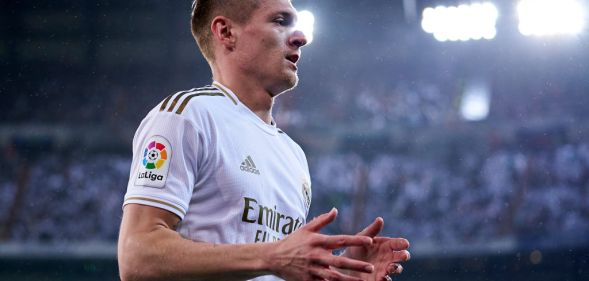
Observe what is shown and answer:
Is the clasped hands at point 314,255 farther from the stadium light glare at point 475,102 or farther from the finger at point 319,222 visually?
the stadium light glare at point 475,102

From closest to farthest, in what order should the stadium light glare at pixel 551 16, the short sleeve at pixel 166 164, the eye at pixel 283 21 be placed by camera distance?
the short sleeve at pixel 166 164, the eye at pixel 283 21, the stadium light glare at pixel 551 16

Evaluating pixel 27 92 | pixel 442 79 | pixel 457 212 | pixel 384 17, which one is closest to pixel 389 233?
pixel 457 212

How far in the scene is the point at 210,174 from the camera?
199 cm

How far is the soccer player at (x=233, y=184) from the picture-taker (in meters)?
1.61

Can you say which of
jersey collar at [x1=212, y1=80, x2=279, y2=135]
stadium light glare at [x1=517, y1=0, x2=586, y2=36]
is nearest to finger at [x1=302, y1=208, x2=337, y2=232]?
jersey collar at [x1=212, y1=80, x2=279, y2=135]

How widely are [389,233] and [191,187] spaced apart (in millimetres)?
10608

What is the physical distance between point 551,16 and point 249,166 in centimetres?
1121

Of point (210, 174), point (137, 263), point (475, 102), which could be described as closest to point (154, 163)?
point (210, 174)

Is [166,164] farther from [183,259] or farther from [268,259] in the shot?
[268,259]

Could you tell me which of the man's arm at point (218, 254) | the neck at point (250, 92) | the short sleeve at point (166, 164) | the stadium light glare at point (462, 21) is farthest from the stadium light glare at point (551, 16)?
the man's arm at point (218, 254)

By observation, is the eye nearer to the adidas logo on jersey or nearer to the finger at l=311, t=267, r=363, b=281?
the adidas logo on jersey

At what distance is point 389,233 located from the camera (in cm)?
1223

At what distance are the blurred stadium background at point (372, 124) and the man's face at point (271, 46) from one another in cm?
1009

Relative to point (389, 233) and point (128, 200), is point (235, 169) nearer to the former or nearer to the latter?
point (128, 200)
